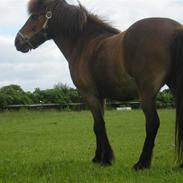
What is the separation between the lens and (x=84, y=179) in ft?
21.9

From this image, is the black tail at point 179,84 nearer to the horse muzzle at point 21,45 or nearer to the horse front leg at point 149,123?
the horse front leg at point 149,123

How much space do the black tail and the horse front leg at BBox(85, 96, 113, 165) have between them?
65.6 inches

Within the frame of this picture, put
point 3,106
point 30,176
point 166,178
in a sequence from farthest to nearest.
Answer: point 3,106, point 30,176, point 166,178

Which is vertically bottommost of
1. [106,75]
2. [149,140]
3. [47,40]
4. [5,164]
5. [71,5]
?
[5,164]

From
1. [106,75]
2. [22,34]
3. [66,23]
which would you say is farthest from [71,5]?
[106,75]

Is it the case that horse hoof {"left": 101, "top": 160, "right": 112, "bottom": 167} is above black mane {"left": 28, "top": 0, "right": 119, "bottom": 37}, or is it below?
below

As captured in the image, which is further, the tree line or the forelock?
the tree line

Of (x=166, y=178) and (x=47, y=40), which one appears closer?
(x=166, y=178)

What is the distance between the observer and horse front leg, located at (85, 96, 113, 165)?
8.16m

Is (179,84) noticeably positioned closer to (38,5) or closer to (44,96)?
(38,5)

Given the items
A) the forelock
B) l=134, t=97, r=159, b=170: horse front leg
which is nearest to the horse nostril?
the forelock

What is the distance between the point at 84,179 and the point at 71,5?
143 inches

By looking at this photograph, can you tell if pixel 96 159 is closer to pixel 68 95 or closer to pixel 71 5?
pixel 71 5

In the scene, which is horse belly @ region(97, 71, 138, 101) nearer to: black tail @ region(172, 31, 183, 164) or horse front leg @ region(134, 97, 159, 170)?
horse front leg @ region(134, 97, 159, 170)
